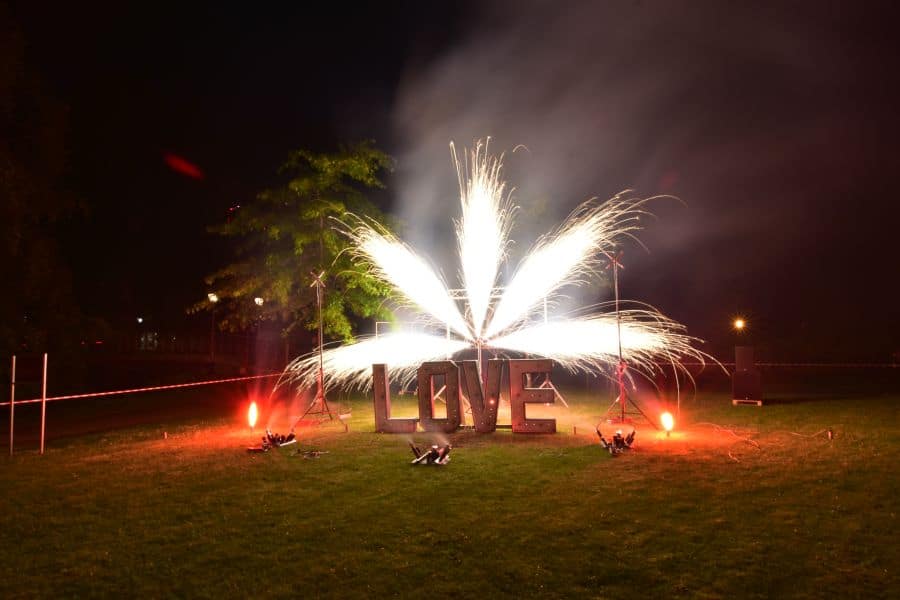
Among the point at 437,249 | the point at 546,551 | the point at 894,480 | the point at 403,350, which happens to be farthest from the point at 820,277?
the point at 546,551

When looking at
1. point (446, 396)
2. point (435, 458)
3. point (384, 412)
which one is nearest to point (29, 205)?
point (384, 412)

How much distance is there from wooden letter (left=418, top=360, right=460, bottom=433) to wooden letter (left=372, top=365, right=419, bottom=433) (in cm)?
30

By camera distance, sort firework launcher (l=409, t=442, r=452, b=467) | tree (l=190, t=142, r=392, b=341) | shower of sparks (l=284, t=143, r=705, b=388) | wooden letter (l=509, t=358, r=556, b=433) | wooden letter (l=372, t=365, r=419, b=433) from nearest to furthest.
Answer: firework launcher (l=409, t=442, r=452, b=467), wooden letter (l=509, t=358, r=556, b=433), wooden letter (l=372, t=365, r=419, b=433), shower of sparks (l=284, t=143, r=705, b=388), tree (l=190, t=142, r=392, b=341)

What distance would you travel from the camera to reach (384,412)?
13.5 metres

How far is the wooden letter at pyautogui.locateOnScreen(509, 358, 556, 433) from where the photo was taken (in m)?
12.8

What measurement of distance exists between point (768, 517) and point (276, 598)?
17.0ft

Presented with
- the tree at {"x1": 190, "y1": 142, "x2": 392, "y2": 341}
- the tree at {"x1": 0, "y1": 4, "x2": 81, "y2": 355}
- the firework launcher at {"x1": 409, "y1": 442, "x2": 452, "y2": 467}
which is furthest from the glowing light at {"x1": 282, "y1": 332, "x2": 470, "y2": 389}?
the tree at {"x1": 0, "y1": 4, "x2": 81, "y2": 355}

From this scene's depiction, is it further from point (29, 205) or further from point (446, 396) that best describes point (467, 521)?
point (29, 205)

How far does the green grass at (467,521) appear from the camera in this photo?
18.2 feet

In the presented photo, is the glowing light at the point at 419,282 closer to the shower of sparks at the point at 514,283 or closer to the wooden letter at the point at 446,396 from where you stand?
the shower of sparks at the point at 514,283

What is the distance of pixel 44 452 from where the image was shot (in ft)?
40.1

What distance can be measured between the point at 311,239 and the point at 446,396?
838 cm

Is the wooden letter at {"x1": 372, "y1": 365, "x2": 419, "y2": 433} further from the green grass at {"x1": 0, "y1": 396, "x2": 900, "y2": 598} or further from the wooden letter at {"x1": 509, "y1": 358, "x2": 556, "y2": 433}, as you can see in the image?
the wooden letter at {"x1": 509, "y1": 358, "x2": 556, "y2": 433}

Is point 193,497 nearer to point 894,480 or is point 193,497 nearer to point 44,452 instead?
point 44,452
